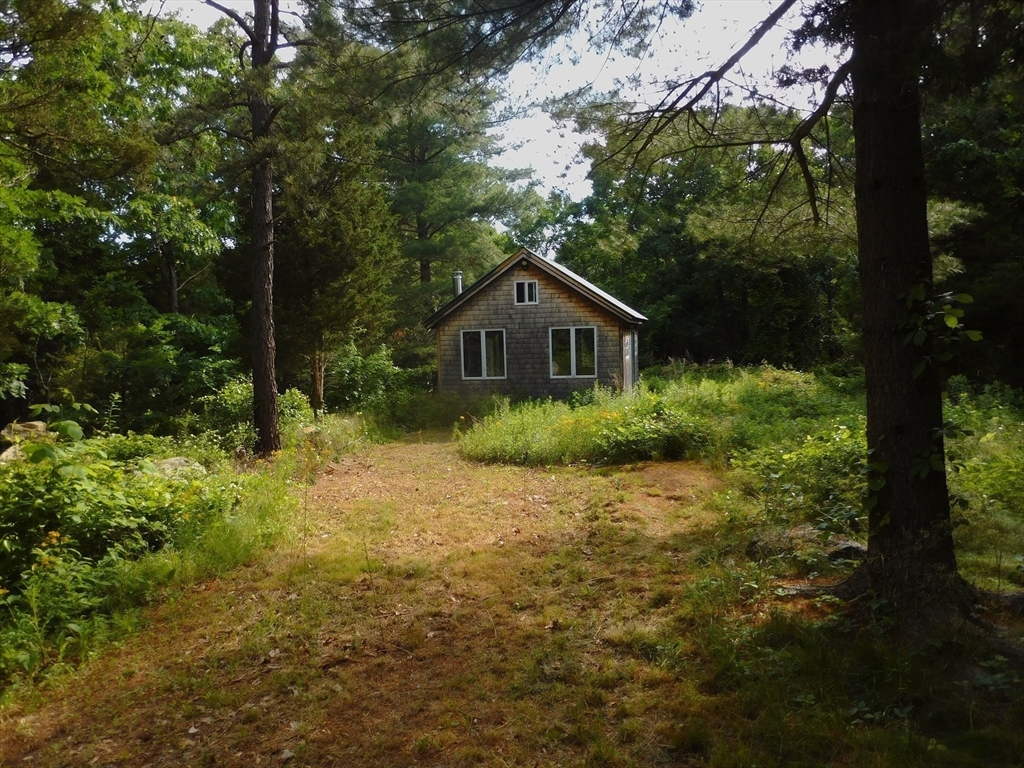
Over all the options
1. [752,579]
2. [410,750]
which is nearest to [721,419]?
[752,579]

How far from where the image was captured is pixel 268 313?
1180cm

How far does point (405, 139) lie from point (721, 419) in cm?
2170

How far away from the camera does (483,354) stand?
2036 centimetres

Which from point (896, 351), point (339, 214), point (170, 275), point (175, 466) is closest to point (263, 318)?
point (175, 466)

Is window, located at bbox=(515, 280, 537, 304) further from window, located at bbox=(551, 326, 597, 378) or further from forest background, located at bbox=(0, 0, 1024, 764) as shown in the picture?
forest background, located at bbox=(0, 0, 1024, 764)

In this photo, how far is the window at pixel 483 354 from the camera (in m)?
20.4

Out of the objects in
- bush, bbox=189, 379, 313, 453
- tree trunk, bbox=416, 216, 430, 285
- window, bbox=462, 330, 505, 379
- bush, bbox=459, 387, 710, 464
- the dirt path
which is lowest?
the dirt path

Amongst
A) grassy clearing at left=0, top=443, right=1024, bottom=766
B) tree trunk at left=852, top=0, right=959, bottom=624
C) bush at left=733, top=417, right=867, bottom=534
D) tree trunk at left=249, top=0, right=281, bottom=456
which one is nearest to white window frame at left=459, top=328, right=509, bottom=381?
tree trunk at left=249, top=0, right=281, bottom=456

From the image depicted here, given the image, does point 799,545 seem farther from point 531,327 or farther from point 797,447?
point 531,327

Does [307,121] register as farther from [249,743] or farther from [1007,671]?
[1007,671]

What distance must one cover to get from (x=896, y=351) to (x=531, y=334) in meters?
16.2

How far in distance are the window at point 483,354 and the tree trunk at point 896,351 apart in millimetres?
16369

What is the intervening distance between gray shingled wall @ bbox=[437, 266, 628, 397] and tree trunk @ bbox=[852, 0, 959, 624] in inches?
607

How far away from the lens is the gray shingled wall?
64.4 ft
